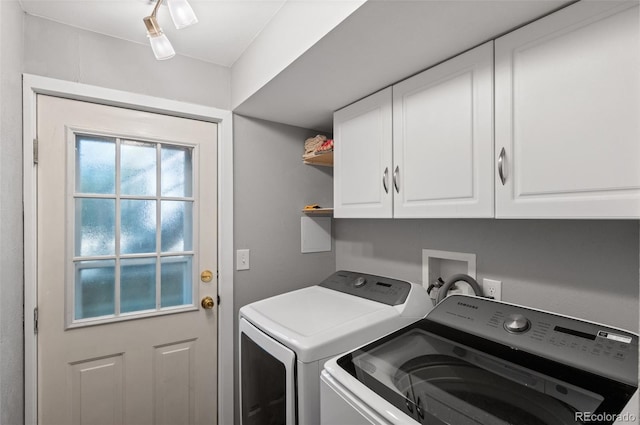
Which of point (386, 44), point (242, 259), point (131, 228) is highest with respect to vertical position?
point (386, 44)

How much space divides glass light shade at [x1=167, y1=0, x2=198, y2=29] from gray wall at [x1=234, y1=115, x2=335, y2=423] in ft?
2.43

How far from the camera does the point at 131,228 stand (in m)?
1.57

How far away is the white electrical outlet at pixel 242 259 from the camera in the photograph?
181 cm

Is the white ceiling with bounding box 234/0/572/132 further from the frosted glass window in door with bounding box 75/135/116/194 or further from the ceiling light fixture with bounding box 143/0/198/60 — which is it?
the frosted glass window in door with bounding box 75/135/116/194

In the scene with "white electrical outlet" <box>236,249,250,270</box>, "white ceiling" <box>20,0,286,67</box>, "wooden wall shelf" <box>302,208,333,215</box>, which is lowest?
"white electrical outlet" <box>236,249,250,270</box>

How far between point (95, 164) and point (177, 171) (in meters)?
0.37

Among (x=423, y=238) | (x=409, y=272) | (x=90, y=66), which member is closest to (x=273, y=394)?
(x=409, y=272)

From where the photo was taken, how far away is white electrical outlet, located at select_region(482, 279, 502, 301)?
1.32 metres

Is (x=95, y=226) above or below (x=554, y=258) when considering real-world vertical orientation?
above

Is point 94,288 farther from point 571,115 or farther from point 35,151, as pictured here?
point 571,115

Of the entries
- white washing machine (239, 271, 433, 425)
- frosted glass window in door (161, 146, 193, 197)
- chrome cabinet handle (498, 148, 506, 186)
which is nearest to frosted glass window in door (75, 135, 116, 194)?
frosted glass window in door (161, 146, 193, 197)

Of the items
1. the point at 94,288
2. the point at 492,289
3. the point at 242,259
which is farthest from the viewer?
the point at 242,259

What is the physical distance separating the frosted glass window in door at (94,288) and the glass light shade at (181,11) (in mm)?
1169

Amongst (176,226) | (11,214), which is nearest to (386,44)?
(176,226)
